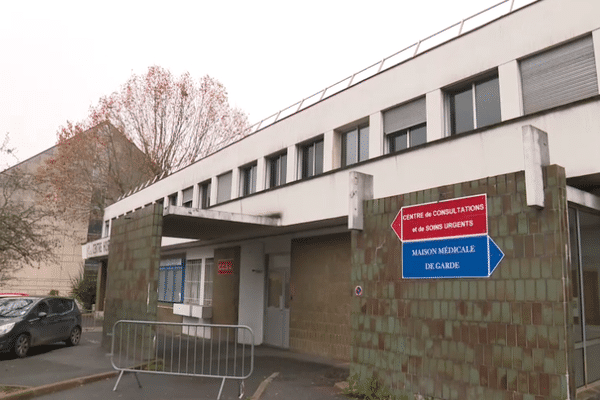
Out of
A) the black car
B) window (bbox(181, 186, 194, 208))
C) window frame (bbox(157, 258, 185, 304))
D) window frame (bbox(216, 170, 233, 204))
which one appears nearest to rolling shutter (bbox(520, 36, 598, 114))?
window frame (bbox(216, 170, 233, 204))

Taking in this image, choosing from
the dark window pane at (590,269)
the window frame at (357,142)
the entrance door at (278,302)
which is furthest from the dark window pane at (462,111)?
the entrance door at (278,302)

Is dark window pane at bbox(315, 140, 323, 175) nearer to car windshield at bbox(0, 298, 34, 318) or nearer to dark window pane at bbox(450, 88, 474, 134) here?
dark window pane at bbox(450, 88, 474, 134)

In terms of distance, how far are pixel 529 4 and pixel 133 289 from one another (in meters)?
10.6

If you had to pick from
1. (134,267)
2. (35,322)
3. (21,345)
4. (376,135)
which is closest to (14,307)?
(35,322)

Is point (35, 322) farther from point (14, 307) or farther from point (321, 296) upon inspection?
point (321, 296)

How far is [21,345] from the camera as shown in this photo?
1292 cm

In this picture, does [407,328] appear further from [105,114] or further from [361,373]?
[105,114]

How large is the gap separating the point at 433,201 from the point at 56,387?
7203 mm

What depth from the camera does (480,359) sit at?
21.9ft

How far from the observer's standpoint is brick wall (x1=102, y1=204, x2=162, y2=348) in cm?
1158

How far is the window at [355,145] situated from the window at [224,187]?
21.1 ft

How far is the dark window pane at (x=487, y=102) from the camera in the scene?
10.0 meters

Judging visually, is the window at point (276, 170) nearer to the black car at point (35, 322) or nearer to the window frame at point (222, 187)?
the window frame at point (222, 187)

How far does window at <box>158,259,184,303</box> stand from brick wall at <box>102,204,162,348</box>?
8174 millimetres
